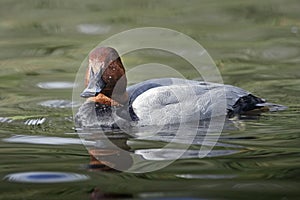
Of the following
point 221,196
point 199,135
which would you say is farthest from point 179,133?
point 221,196

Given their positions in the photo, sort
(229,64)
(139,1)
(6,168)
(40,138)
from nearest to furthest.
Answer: (6,168) < (40,138) < (229,64) < (139,1)

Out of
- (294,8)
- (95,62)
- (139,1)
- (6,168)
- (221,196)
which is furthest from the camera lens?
(139,1)

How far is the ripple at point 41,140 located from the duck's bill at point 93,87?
1.68 ft

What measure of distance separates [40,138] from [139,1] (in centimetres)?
732

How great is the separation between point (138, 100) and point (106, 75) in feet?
1.10

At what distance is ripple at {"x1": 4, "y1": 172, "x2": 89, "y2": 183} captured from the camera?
4594mm

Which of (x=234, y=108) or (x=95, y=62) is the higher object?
(x=95, y=62)

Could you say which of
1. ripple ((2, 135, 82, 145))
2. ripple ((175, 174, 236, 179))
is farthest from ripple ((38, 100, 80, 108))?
ripple ((175, 174, 236, 179))

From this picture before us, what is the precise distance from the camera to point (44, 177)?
468 cm

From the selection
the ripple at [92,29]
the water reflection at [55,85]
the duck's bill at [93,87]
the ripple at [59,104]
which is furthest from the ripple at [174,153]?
the ripple at [92,29]

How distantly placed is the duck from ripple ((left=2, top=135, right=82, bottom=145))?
0.53 meters

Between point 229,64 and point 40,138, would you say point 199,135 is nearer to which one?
point 40,138

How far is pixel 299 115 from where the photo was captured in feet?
22.2

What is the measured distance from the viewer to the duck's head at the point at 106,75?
6605 millimetres
